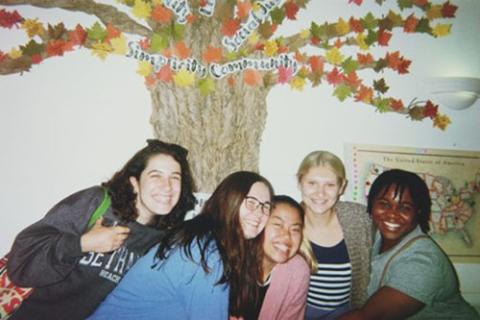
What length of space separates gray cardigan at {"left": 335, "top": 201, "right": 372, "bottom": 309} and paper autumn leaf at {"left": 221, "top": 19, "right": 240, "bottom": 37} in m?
1.18

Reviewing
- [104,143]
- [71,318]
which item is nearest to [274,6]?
[104,143]

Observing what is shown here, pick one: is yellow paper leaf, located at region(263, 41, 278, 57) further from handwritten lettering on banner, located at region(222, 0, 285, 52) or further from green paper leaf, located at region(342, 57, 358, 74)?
green paper leaf, located at region(342, 57, 358, 74)

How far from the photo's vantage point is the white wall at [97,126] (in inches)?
64.4

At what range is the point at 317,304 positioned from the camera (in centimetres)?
171

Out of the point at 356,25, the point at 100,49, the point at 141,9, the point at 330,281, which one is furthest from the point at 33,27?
the point at 330,281

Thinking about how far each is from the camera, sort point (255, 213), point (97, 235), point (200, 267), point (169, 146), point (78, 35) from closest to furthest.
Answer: point (200, 267)
point (97, 235)
point (255, 213)
point (169, 146)
point (78, 35)

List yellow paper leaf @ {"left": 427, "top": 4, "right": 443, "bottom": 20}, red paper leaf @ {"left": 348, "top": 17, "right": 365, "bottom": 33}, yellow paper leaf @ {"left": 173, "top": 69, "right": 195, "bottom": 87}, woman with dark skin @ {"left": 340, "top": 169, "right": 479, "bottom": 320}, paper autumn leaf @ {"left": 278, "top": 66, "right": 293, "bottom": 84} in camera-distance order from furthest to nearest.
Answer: yellow paper leaf @ {"left": 427, "top": 4, "right": 443, "bottom": 20} → red paper leaf @ {"left": 348, "top": 17, "right": 365, "bottom": 33} → paper autumn leaf @ {"left": 278, "top": 66, "right": 293, "bottom": 84} → yellow paper leaf @ {"left": 173, "top": 69, "right": 195, "bottom": 87} → woman with dark skin @ {"left": 340, "top": 169, "right": 479, "bottom": 320}

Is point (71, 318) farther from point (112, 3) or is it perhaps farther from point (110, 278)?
point (112, 3)

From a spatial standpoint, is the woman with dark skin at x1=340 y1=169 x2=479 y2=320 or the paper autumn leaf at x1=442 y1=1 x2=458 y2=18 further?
the paper autumn leaf at x1=442 y1=1 x2=458 y2=18

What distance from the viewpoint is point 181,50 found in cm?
177

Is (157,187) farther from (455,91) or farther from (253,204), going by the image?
(455,91)

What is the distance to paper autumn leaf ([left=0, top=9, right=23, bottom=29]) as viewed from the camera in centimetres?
165

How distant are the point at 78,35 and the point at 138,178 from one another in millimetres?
872

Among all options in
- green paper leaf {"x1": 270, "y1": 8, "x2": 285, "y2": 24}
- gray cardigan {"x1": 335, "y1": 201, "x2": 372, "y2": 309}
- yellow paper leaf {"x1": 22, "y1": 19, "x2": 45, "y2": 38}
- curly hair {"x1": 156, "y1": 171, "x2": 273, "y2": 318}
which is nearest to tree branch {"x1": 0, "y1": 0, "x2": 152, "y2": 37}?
yellow paper leaf {"x1": 22, "y1": 19, "x2": 45, "y2": 38}
